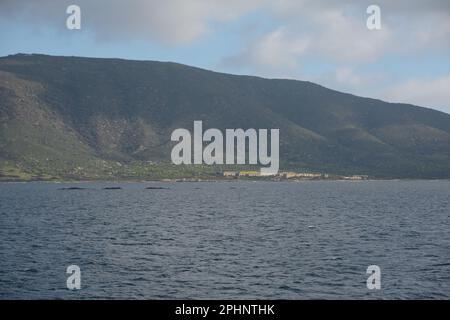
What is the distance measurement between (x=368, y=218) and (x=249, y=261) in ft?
258

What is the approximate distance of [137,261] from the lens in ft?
269

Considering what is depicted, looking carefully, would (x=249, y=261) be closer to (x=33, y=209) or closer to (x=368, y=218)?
(x=368, y=218)

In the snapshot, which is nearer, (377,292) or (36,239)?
(377,292)

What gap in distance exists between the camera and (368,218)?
502ft

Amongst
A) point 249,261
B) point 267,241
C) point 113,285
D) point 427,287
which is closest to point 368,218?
point 267,241

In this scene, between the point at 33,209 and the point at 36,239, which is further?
the point at 33,209

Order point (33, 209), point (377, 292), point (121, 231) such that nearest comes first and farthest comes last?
point (377, 292) < point (121, 231) < point (33, 209)
